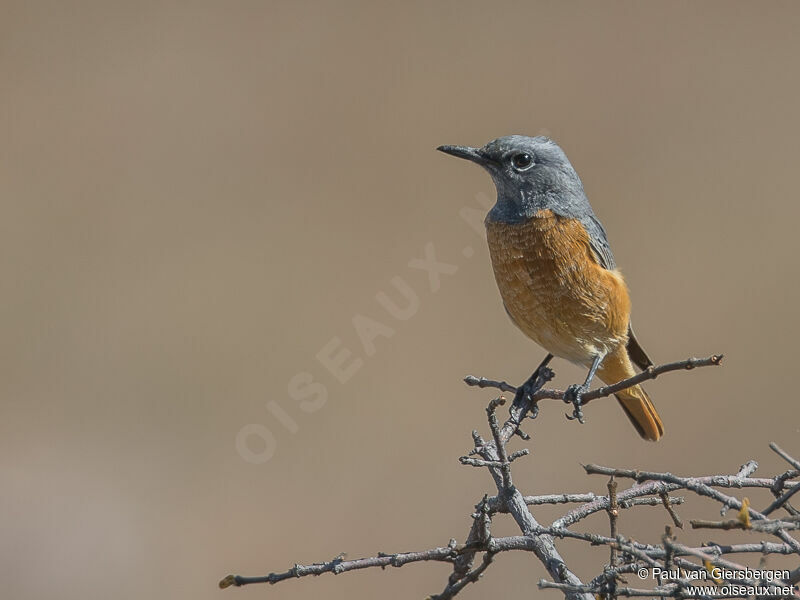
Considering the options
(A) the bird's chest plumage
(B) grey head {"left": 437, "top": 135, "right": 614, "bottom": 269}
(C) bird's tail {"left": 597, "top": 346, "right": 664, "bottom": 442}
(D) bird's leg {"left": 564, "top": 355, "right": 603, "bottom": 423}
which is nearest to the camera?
(D) bird's leg {"left": 564, "top": 355, "right": 603, "bottom": 423}

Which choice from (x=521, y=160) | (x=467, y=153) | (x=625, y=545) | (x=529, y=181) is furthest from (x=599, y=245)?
(x=625, y=545)

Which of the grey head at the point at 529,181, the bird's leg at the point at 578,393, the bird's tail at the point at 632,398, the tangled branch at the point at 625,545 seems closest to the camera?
the tangled branch at the point at 625,545

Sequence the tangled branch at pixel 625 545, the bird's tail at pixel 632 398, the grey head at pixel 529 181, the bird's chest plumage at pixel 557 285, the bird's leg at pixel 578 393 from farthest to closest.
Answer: the bird's tail at pixel 632 398, the grey head at pixel 529 181, the bird's chest plumage at pixel 557 285, the bird's leg at pixel 578 393, the tangled branch at pixel 625 545

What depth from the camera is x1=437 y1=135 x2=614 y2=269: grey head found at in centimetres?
490

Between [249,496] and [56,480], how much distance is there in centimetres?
209

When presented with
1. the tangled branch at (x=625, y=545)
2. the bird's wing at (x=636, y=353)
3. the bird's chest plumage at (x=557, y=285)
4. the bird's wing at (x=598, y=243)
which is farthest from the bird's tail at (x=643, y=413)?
the tangled branch at (x=625, y=545)

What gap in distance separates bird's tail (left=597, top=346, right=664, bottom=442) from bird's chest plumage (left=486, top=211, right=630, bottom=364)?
315 millimetres

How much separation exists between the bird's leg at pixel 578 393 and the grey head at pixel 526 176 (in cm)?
78

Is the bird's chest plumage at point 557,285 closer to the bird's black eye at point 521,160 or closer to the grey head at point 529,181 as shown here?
the grey head at point 529,181

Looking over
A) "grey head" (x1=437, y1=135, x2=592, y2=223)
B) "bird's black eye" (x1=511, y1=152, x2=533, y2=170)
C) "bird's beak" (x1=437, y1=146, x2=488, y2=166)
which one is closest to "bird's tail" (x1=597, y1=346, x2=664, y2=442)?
"grey head" (x1=437, y1=135, x2=592, y2=223)

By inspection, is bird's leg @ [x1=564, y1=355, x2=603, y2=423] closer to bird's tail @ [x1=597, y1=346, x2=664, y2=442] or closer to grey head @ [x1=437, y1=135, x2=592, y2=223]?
bird's tail @ [x1=597, y1=346, x2=664, y2=442]

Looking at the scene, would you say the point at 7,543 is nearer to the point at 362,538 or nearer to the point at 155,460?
the point at 155,460

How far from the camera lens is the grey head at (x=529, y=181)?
490 cm

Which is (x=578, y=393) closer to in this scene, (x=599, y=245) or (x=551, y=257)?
(x=551, y=257)
